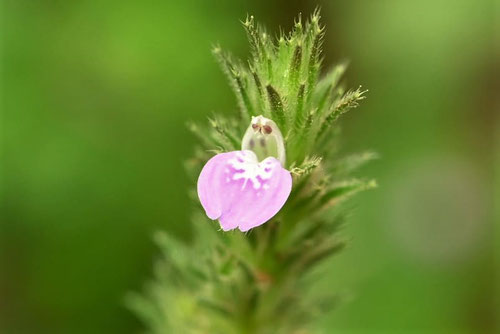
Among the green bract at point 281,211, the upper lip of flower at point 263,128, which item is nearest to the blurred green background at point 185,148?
the green bract at point 281,211

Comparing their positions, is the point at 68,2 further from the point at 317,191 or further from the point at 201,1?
the point at 317,191

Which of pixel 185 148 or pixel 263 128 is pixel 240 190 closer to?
pixel 263 128

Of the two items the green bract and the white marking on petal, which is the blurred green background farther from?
the white marking on petal

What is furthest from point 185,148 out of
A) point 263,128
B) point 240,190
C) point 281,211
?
point 240,190

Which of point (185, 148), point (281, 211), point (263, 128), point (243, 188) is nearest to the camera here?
point (243, 188)

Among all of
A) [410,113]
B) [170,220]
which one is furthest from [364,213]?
[170,220]

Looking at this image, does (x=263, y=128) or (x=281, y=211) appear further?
(x=281, y=211)

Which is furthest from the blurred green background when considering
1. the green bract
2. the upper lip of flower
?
the upper lip of flower

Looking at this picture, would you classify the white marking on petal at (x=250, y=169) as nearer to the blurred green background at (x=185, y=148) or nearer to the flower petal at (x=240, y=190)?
the flower petal at (x=240, y=190)
